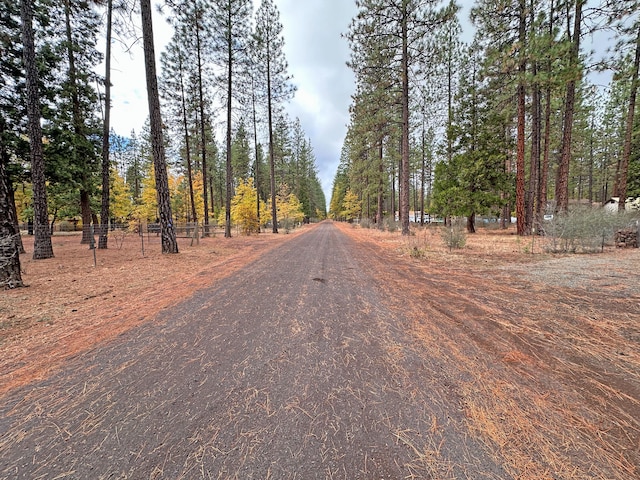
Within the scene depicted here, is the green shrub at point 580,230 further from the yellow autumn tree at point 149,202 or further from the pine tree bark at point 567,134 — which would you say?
the yellow autumn tree at point 149,202

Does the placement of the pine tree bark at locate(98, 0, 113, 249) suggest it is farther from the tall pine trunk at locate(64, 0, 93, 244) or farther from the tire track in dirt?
the tire track in dirt

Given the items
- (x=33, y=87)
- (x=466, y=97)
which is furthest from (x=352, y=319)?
(x=466, y=97)

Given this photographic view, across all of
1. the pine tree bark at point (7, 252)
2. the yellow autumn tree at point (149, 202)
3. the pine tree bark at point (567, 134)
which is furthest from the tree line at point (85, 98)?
the pine tree bark at point (567, 134)

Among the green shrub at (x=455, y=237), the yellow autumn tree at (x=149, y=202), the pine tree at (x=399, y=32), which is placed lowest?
the green shrub at (x=455, y=237)

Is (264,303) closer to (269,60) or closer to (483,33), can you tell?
(483,33)

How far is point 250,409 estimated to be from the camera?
5.54 feet

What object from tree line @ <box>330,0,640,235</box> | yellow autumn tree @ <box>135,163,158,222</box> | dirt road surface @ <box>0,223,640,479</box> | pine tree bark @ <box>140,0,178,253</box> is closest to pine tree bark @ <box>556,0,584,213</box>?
tree line @ <box>330,0,640,235</box>

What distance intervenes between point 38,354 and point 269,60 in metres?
21.2

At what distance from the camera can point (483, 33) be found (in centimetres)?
1194

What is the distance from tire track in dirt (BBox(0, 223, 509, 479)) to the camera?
1.29 meters

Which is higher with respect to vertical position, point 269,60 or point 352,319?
point 269,60

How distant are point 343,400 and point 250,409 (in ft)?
2.10

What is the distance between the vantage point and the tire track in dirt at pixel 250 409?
4.22ft

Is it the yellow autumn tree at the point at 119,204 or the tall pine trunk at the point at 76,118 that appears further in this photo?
the yellow autumn tree at the point at 119,204
